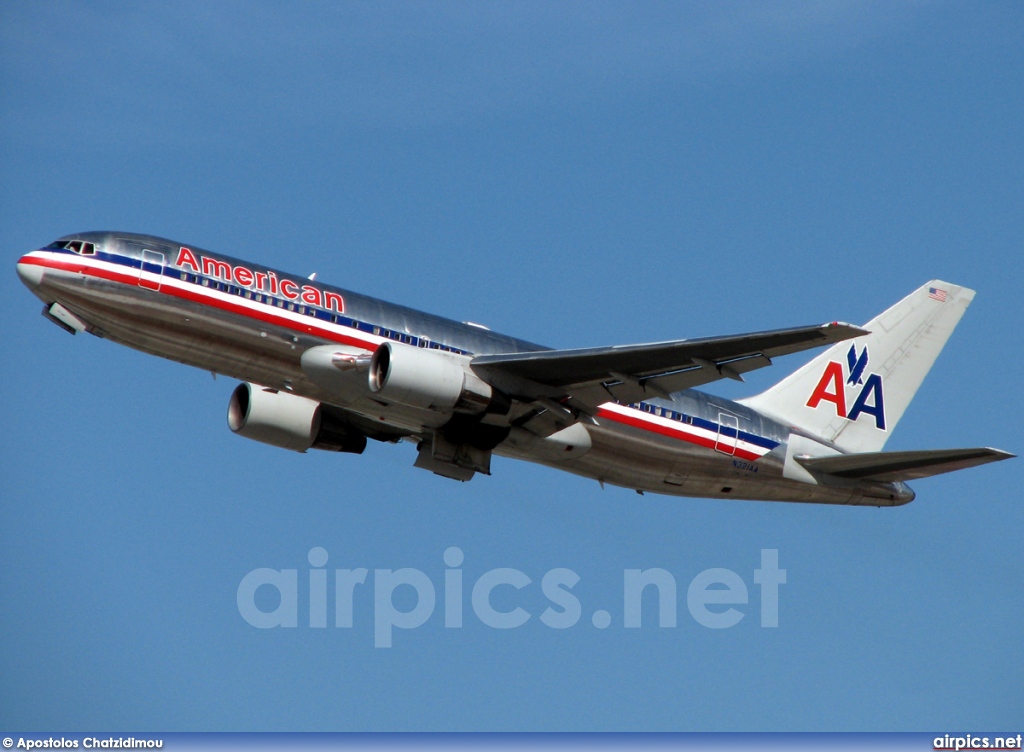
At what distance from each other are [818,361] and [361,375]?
1946 centimetres

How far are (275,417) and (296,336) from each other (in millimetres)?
5561

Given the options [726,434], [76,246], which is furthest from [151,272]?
[726,434]

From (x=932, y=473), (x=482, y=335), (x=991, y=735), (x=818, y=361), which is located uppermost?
(x=818, y=361)

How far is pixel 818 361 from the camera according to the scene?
5228 centimetres

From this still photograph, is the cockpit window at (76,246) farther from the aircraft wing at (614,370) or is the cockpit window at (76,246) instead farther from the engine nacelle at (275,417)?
the aircraft wing at (614,370)

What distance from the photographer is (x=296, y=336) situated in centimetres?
4050

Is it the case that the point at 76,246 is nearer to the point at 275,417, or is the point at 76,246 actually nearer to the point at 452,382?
the point at 275,417

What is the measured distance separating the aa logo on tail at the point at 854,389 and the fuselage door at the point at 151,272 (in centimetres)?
2361

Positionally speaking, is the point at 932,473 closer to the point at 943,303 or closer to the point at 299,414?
the point at 943,303

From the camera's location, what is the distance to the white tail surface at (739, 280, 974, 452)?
5088cm

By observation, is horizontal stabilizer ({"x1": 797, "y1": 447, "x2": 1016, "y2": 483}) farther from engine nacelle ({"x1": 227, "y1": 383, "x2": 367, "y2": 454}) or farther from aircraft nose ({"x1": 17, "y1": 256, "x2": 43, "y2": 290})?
aircraft nose ({"x1": 17, "y1": 256, "x2": 43, "y2": 290})

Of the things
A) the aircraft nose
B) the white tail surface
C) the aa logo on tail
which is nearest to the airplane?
the aircraft nose

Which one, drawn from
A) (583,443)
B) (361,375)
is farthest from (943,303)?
(361,375)

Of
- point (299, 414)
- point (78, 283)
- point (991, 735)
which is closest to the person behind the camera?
point (991, 735)
